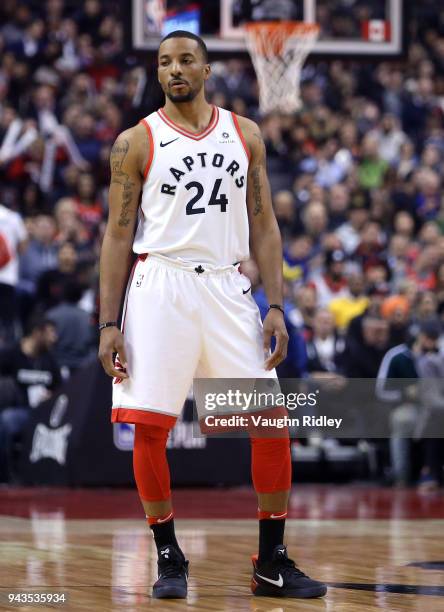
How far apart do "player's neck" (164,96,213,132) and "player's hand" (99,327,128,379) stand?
965 mm

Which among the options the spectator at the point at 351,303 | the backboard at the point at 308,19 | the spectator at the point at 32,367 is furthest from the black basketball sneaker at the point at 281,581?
the spectator at the point at 351,303

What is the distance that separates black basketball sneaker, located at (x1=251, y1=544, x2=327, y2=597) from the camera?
587 cm

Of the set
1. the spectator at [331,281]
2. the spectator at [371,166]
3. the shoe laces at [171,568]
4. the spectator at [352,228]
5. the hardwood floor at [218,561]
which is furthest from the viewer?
the spectator at [371,166]

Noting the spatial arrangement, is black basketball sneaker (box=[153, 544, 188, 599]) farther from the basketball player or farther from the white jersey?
the white jersey

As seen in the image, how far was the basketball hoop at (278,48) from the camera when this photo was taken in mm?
13102

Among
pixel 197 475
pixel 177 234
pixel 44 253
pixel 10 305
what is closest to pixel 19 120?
pixel 44 253

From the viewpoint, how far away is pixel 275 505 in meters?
6.07

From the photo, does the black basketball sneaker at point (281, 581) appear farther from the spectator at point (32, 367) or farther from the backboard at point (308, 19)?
the spectator at point (32, 367)

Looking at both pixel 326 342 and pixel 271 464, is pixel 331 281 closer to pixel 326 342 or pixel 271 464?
pixel 326 342

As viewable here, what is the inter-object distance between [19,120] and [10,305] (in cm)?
547

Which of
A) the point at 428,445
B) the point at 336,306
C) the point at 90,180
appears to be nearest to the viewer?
the point at 428,445

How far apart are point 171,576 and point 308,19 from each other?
8.39 metres

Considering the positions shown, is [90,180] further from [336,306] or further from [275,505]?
[275,505]

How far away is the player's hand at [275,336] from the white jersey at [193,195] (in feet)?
1.02
